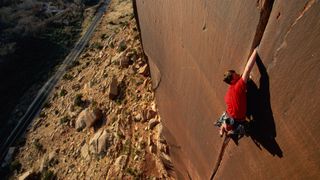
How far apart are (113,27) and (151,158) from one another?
63.0 feet

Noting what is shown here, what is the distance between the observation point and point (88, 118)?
15.6 metres

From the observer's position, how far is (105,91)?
53.9ft

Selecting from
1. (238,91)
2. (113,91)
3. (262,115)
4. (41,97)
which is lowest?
(41,97)

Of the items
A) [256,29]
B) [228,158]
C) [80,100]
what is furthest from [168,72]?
[80,100]

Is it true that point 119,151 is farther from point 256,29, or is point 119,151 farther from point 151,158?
point 256,29

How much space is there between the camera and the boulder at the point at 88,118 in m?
15.2

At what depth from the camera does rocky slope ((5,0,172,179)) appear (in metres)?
12.3

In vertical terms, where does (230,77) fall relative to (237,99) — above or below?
above

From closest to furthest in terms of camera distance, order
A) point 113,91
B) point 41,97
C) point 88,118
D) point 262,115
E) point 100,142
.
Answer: point 262,115, point 100,142, point 113,91, point 88,118, point 41,97

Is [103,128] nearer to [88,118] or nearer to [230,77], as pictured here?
[88,118]

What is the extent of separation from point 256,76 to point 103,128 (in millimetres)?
10790

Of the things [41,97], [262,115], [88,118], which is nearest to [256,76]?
[262,115]

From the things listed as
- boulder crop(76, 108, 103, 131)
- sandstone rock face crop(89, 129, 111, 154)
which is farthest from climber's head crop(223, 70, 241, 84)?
boulder crop(76, 108, 103, 131)

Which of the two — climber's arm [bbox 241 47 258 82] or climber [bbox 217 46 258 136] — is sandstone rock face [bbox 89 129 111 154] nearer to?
climber [bbox 217 46 258 136]
